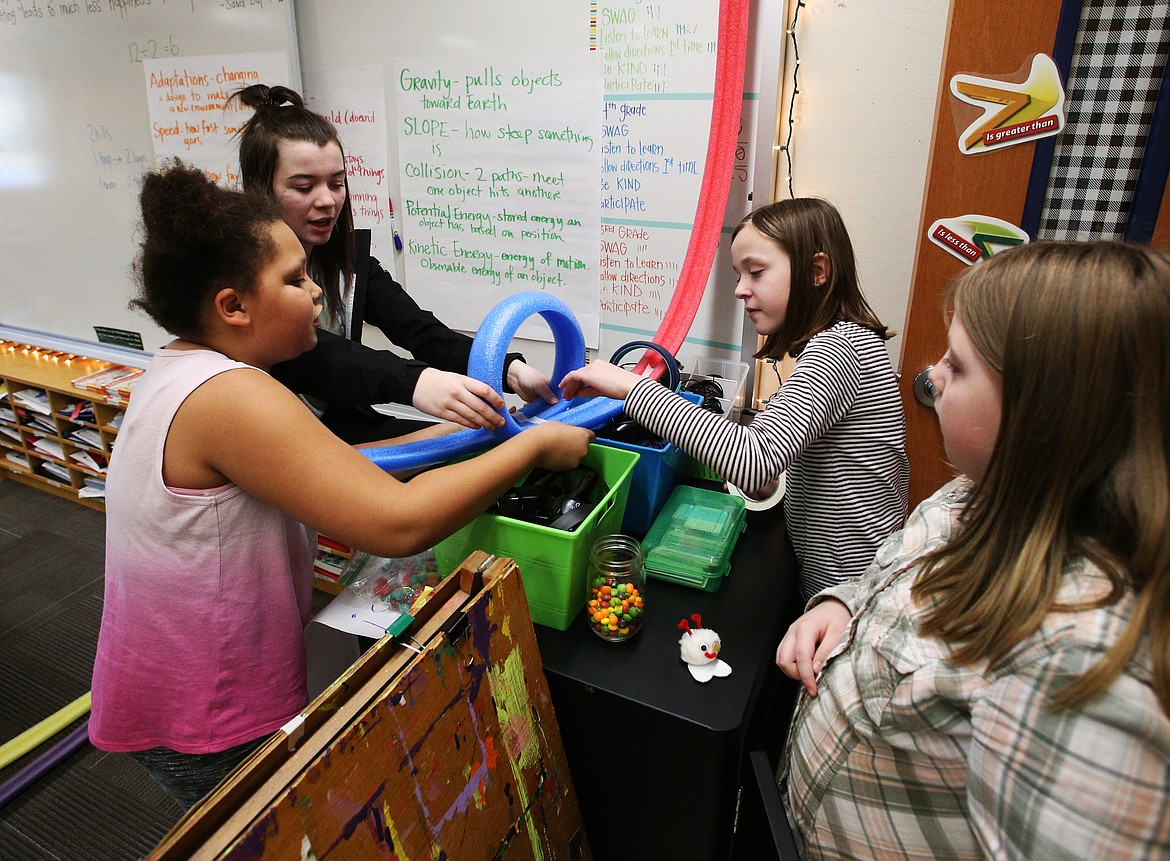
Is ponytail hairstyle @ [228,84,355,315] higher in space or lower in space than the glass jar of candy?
higher

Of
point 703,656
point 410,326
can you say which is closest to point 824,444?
point 703,656

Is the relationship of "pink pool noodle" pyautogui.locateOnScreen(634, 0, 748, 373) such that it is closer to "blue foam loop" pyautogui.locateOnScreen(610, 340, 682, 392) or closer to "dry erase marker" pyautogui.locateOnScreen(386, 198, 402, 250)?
"blue foam loop" pyautogui.locateOnScreen(610, 340, 682, 392)

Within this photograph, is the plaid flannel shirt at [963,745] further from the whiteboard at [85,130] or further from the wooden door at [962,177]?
the whiteboard at [85,130]

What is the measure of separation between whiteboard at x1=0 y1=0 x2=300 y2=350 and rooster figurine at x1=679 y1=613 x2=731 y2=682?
7.21 feet

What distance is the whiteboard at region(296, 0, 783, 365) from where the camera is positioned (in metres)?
1.68

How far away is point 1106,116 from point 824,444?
85 centimetres

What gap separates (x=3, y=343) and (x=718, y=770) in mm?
4010

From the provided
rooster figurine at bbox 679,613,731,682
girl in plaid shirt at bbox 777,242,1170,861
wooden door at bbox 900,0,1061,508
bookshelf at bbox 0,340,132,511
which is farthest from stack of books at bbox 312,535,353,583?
girl in plaid shirt at bbox 777,242,1170,861

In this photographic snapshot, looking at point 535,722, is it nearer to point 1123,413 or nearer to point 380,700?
point 380,700

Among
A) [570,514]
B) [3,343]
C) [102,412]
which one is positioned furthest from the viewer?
[3,343]

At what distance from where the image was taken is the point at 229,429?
30.6 inches

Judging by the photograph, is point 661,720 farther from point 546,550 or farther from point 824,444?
point 824,444

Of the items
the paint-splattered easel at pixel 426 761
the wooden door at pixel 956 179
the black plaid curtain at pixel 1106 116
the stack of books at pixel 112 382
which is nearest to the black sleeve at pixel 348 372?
the paint-splattered easel at pixel 426 761

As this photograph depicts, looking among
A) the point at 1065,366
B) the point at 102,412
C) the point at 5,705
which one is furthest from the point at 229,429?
the point at 102,412
